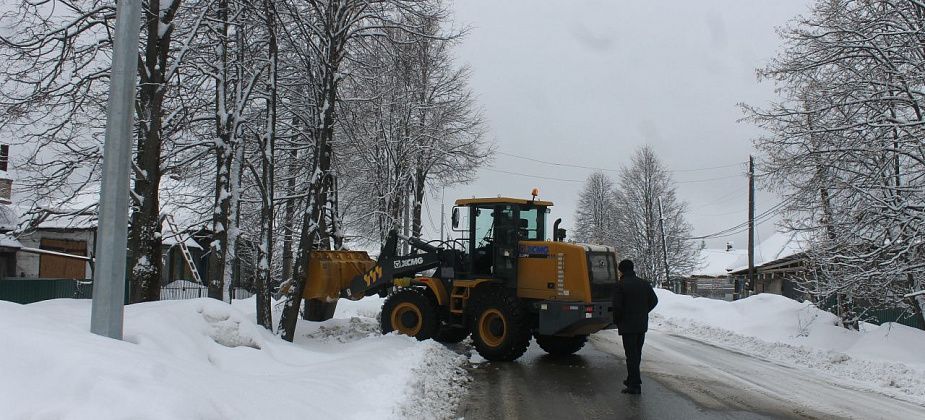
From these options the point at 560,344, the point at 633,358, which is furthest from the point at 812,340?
the point at 633,358

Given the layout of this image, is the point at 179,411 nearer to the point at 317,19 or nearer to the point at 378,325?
A: the point at 317,19

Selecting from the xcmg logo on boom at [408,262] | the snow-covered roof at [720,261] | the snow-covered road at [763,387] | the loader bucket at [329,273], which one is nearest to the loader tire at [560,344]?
the snow-covered road at [763,387]

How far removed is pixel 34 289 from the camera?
16.7 metres

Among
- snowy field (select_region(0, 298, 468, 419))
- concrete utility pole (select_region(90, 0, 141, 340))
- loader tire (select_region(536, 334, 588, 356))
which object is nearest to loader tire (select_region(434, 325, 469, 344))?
loader tire (select_region(536, 334, 588, 356))

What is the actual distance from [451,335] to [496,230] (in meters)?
2.57

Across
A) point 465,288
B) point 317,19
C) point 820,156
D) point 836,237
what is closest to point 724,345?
point 836,237

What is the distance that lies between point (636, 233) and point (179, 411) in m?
49.3

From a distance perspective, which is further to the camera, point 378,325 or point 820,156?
point 378,325

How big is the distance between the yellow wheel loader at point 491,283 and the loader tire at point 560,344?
2cm

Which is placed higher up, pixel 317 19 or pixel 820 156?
pixel 317 19

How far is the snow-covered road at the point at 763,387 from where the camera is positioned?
8562 mm

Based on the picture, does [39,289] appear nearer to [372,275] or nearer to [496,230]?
[372,275]

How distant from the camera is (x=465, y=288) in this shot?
1370 centimetres

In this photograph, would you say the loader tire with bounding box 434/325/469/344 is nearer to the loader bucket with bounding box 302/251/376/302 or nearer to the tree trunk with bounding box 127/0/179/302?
the loader bucket with bounding box 302/251/376/302
